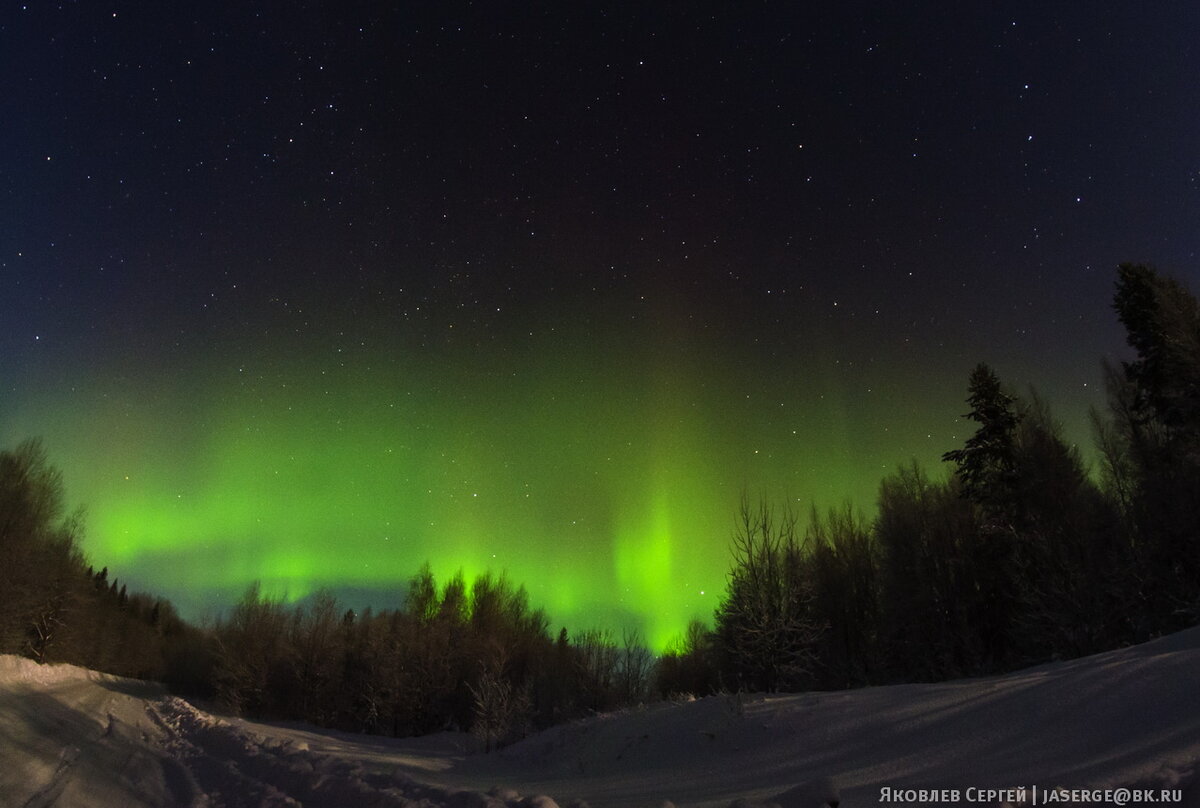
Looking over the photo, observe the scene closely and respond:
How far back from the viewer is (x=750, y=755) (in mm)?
11102

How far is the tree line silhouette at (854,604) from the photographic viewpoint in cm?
2709

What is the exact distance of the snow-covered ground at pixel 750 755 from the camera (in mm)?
6031

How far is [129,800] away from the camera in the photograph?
10734 mm

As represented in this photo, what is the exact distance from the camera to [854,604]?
1789 inches

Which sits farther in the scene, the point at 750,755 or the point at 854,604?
the point at 854,604

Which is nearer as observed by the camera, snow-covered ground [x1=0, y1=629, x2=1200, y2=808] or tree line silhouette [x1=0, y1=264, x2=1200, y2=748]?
snow-covered ground [x1=0, y1=629, x2=1200, y2=808]

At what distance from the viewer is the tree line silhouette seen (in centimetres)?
2709

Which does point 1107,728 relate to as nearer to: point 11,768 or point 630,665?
point 11,768

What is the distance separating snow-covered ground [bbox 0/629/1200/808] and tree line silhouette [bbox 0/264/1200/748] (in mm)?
11110

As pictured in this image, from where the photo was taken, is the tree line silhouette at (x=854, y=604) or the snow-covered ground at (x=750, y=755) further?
the tree line silhouette at (x=854, y=604)

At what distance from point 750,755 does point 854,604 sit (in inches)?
1541

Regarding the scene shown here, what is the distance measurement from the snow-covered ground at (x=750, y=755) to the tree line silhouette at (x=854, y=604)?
437 inches

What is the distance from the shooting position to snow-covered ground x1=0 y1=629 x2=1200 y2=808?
237 inches

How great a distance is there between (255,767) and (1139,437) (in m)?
43.3
